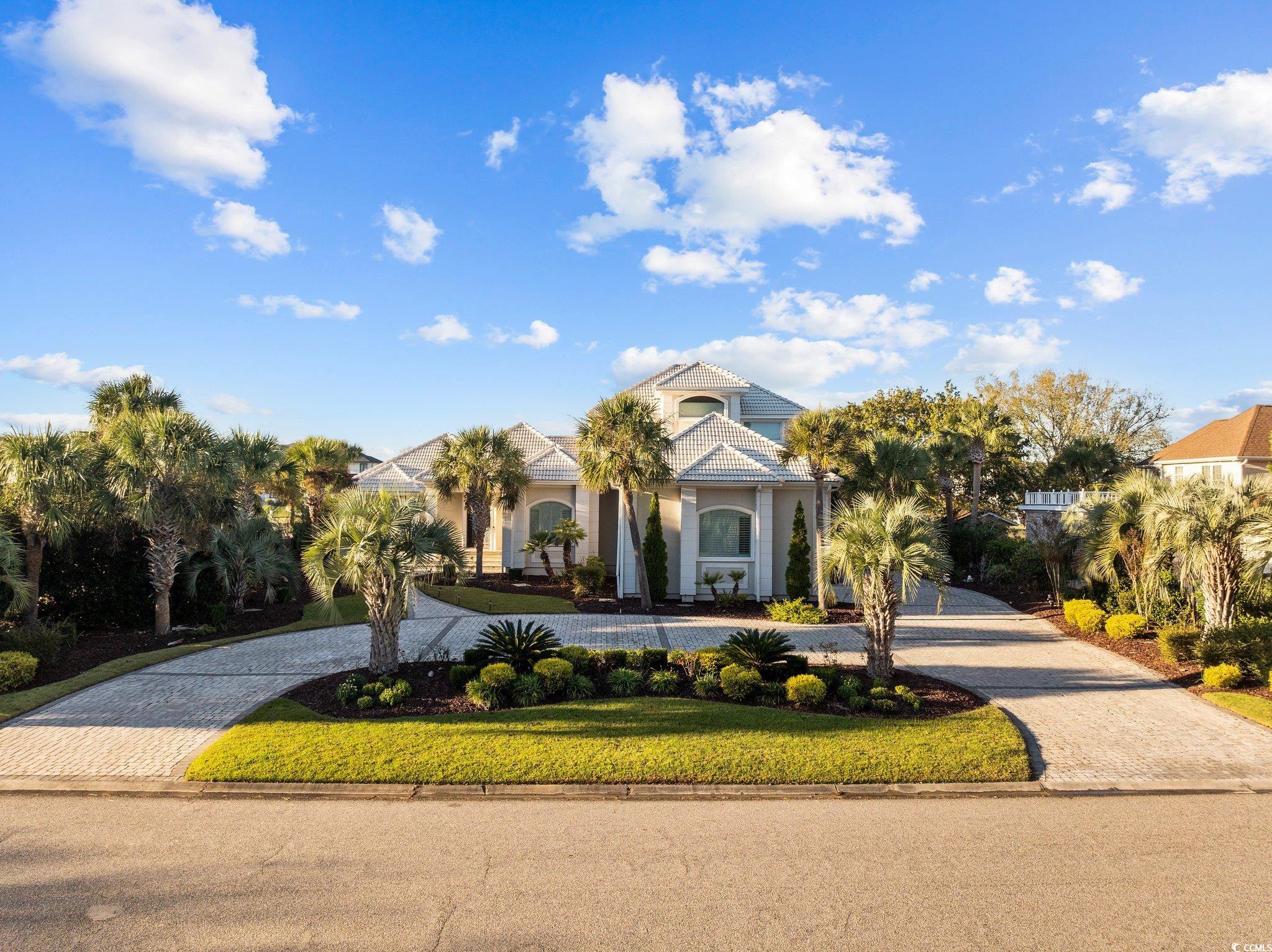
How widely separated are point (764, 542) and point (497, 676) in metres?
12.5

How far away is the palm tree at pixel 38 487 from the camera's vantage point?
48.9 feet

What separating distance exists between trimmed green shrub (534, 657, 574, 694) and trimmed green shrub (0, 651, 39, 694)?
9.31 meters

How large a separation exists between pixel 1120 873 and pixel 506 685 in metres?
8.45

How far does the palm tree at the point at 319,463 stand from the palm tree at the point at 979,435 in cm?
2919

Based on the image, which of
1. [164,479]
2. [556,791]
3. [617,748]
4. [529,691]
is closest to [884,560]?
[617,748]

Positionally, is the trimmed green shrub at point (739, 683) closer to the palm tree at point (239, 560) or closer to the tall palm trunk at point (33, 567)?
the palm tree at point (239, 560)

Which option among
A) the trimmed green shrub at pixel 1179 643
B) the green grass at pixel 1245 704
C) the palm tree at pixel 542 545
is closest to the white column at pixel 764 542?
the palm tree at pixel 542 545

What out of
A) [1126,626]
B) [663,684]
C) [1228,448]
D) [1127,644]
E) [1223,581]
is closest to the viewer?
[663,684]

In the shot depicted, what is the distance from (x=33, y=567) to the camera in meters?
15.5

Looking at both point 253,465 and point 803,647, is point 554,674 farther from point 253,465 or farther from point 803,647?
point 253,465

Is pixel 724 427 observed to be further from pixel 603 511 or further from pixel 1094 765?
pixel 1094 765

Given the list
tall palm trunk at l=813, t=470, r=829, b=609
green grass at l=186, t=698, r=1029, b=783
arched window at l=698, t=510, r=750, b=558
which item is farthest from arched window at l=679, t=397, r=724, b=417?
green grass at l=186, t=698, r=1029, b=783

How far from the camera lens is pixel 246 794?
28.1 feet

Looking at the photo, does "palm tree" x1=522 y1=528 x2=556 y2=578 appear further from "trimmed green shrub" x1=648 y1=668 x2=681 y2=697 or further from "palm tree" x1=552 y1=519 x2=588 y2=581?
"trimmed green shrub" x1=648 y1=668 x2=681 y2=697
